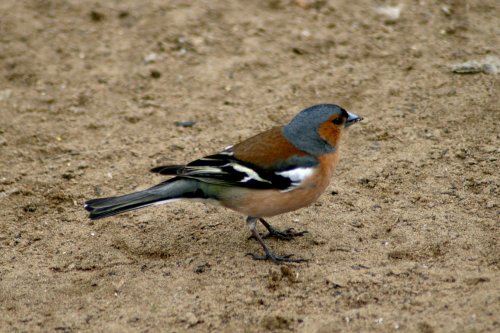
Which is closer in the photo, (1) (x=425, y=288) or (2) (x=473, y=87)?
(1) (x=425, y=288)

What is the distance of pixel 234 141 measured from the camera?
274 inches

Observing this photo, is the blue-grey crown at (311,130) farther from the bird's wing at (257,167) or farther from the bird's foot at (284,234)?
the bird's foot at (284,234)

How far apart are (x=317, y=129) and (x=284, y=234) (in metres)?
0.90

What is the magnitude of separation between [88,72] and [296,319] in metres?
4.48

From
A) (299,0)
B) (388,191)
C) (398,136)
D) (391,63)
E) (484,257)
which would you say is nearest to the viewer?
(484,257)

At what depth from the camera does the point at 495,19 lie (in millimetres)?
8180

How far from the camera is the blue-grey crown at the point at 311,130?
5.52 m

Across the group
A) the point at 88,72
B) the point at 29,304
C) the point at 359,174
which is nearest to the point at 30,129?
the point at 88,72

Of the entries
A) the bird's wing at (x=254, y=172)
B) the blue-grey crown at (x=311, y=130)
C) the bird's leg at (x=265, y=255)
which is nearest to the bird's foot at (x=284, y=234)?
the bird's leg at (x=265, y=255)

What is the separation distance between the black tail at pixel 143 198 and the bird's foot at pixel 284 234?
74 centimetres

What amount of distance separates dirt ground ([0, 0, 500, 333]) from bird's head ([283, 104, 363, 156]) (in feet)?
2.22

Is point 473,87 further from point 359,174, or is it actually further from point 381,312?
point 381,312

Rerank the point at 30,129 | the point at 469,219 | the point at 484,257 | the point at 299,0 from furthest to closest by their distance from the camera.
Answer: the point at 299,0
the point at 30,129
the point at 469,219
the point at 484,257

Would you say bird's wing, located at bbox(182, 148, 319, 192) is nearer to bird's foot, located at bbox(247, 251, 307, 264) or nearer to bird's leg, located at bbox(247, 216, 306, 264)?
bird's leg, located at bbox(247, 216, 306, 264)
